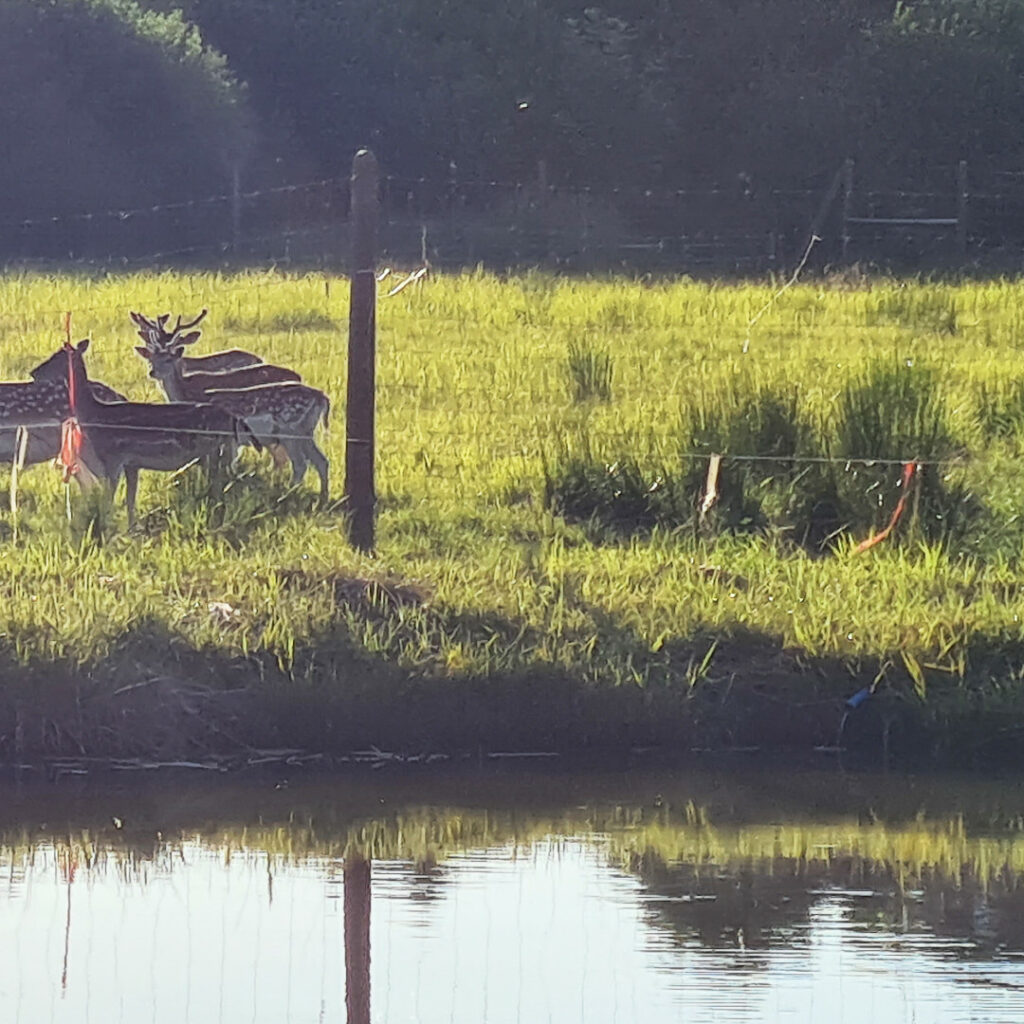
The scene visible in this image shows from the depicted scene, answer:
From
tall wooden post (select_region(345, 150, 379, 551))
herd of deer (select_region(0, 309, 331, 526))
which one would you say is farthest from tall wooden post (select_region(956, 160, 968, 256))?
tall wooden post (select_region(345, 150, 379, 551))

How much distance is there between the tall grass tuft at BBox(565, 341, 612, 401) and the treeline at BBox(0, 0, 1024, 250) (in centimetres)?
2416

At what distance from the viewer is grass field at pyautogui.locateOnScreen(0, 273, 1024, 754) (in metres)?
9.97

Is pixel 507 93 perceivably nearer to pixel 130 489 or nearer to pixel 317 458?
pixel 317 458

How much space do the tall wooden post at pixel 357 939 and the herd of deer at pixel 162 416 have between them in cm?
459

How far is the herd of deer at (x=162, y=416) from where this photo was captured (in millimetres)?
12891

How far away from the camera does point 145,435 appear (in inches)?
507

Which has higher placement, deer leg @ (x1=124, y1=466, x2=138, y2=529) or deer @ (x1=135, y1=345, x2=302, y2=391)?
deer @ (x1=135, y1=345, x2=302, y2=391)

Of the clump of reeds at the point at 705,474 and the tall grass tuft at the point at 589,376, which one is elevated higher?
the tall grass tuft at the point at 589,376

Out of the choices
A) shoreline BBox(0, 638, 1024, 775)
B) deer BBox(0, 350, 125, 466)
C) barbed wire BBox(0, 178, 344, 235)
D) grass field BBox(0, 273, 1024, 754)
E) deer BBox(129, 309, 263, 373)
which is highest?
barbed wire BBox(0, 178, 344, 235)

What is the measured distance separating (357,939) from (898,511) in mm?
5684

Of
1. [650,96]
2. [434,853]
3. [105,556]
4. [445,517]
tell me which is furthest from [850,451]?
[650,96]

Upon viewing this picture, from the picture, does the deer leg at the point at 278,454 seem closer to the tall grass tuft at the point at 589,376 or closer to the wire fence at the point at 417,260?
the wire fence at the point at 417,260

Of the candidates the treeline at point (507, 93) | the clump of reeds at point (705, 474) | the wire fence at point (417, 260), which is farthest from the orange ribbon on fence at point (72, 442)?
the treeline at point (507, 93)

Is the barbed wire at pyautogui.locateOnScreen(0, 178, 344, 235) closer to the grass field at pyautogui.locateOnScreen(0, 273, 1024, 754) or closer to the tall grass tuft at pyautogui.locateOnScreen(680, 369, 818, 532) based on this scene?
the grass field at pyautogui.locateOnScreen(0, 273, 1024, 754)
